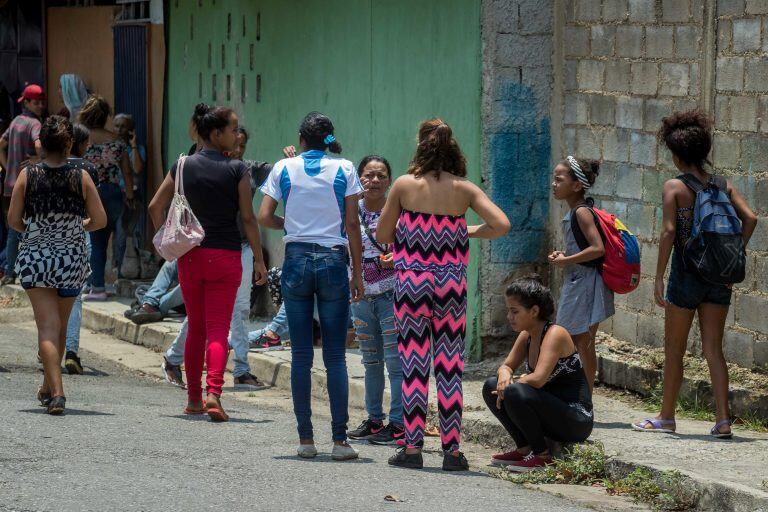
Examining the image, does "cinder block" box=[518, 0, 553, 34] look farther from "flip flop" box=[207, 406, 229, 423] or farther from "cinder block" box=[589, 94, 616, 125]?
"flip flop" box=[207, 406, 229, 423]

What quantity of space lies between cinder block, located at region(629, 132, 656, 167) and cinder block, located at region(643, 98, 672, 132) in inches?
2.6

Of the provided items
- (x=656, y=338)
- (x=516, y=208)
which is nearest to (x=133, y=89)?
(x=516, y=208)

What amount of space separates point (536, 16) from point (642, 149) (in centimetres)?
137

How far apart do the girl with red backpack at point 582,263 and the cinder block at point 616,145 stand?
1421 millimetres

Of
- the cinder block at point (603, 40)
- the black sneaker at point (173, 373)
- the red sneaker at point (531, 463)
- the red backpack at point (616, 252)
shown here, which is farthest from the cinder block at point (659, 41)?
the black sneaker at point (173, 373)

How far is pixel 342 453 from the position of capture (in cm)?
748

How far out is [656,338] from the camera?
9.34 meters

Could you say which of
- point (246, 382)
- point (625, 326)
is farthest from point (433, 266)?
point (246, 382)

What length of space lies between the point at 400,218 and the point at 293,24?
5.87 meters

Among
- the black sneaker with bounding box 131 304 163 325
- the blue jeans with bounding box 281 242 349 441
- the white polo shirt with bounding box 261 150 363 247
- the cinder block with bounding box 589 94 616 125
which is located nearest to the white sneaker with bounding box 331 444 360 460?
the blue jeans with bounding box 281 242 349 441

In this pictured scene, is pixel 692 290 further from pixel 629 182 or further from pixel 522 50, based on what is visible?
pixel 522 50

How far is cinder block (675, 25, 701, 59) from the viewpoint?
349 inches

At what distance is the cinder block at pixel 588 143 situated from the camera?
9.81 metres

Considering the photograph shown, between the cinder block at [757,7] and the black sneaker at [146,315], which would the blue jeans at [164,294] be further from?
the cinder block at [757,7]
